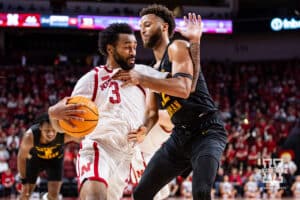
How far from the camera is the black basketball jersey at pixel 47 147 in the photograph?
7992 millimetres

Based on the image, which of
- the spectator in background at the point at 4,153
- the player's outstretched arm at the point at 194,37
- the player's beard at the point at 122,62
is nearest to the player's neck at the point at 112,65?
the player's beard at the point at 122,62

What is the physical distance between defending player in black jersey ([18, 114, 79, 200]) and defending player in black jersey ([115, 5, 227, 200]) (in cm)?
316

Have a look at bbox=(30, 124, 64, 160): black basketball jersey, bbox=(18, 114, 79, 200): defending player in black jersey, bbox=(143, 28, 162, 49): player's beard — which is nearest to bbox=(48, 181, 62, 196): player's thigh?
bbox=(18, 114, 79, 200): defending player in black jersey

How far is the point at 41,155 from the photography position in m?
8.34

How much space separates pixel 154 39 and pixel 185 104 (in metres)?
0.71

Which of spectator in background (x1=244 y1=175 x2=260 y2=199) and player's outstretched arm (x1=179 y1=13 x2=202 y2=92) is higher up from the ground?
player's outstretched arm (x1=179 y1=13 x2=202 y2=92)

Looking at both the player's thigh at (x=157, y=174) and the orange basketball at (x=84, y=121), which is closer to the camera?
the orange basketball at (x=84, y=121)

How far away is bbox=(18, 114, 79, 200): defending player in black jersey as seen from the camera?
792cm

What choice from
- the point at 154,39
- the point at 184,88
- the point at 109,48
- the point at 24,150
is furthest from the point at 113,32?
the point at 24,150

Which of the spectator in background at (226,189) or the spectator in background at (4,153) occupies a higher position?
the spectator in background at (4,153)

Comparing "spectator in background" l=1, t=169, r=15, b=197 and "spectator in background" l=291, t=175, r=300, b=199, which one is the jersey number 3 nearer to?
"spectator in background" l=291, t=175, r=300, b=199

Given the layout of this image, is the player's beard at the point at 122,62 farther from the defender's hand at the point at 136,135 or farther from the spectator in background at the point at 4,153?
the spectator in background at the point at 4,153

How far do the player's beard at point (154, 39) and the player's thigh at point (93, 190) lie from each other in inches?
59.0

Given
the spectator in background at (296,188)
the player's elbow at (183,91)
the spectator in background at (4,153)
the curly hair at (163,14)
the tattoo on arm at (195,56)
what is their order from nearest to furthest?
the player's elbow at (183,91)
the tattoo on arm at (195,56)
the curly hair at (163,14)
the spectator in background at (296,188)
the spectator in background at (4,153)
